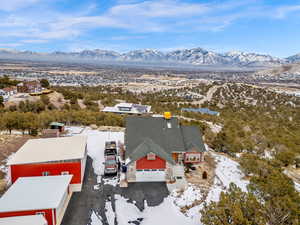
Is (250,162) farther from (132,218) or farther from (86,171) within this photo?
(86,171)

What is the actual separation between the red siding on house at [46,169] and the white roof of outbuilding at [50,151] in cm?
41

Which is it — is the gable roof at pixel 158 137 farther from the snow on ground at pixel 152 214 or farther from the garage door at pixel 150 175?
the snow on ground at pixel 152 214

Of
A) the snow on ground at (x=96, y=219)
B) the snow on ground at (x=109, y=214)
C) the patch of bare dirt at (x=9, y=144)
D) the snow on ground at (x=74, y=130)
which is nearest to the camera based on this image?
the snow on ground at (x=96, y=219)

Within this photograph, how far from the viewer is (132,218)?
14.6m

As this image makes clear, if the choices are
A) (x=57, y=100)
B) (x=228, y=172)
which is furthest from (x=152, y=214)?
(x=57, y=100)

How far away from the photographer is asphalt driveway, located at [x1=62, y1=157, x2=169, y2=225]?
47.6 feet

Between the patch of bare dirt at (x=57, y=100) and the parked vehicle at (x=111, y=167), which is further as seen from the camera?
the patch of bare dirt at (x=57, y=100)

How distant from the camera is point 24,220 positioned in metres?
11.4

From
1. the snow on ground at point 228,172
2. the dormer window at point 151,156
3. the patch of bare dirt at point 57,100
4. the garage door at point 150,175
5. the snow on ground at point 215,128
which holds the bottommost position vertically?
the snow on ground at point 215,128

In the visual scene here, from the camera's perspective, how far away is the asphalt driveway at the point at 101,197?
1450 centimetres

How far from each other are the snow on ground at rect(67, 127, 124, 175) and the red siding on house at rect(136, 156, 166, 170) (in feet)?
13.7

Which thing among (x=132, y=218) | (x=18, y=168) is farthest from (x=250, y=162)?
(x=18, y=168)

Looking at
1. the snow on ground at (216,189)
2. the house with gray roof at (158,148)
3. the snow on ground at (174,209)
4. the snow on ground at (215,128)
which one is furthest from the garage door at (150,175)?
the snow on ground at (215,128)

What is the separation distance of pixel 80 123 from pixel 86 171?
17.2 meters
